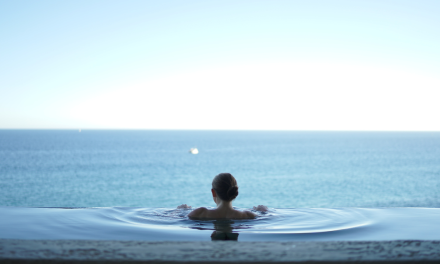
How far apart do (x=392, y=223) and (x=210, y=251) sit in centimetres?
417

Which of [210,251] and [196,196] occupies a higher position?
[210,251]

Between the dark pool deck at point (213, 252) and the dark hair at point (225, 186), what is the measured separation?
3.36m

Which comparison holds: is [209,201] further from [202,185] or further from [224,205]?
[224,205]

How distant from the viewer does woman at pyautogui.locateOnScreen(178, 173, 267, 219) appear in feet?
17.3

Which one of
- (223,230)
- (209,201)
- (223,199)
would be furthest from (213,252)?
(209,201)

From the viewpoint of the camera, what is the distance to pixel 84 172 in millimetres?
50625

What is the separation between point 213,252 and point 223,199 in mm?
3745

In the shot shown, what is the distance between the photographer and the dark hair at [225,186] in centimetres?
526

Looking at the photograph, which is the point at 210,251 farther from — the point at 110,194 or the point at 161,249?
the point at 110,194

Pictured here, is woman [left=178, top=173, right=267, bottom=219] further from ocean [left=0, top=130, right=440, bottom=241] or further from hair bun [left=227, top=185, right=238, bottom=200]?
ocean [left=0, top=130, right=440, bottom=241]

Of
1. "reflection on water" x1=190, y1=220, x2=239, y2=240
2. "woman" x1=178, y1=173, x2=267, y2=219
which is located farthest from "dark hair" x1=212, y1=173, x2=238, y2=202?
"reflection on water" x1=190, y1=220, x2=239, y2=240

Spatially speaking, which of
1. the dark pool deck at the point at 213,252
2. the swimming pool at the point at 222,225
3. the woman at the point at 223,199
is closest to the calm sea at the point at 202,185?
the swimming pool at the point at 222,225

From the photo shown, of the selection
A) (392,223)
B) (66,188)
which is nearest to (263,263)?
(392,223)

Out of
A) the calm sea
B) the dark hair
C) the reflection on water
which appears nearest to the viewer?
the reflection on water
